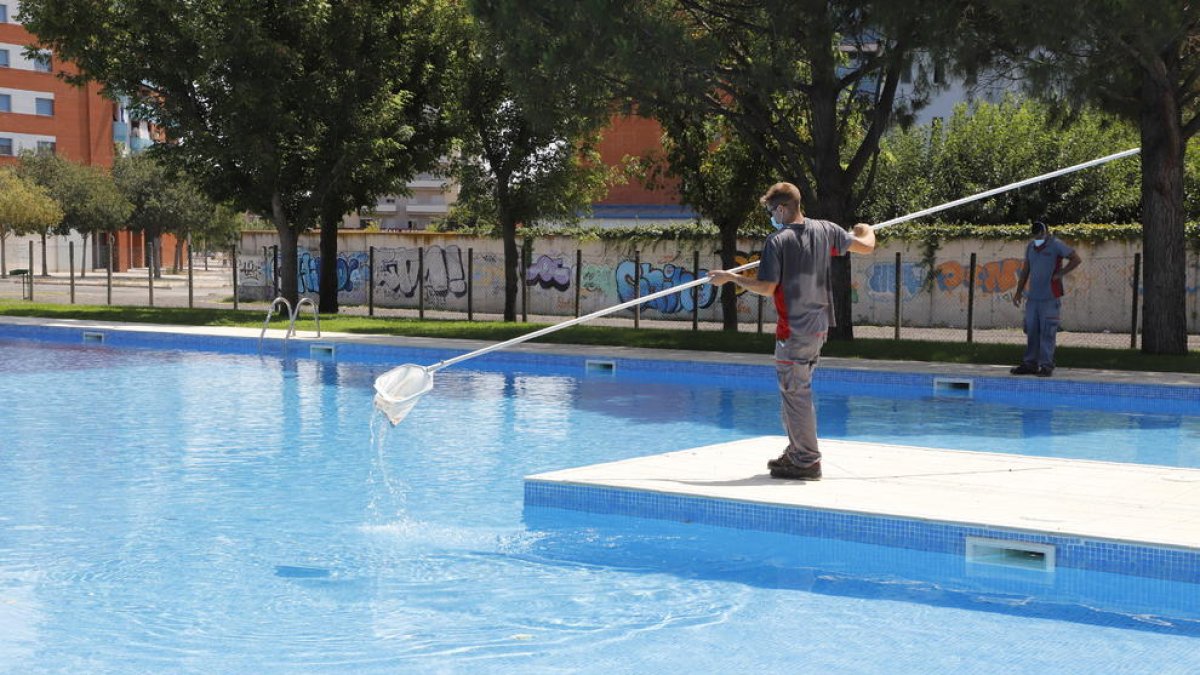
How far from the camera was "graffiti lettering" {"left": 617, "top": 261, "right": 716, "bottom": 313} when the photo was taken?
3189 centimetres

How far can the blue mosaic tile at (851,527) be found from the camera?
716 cm

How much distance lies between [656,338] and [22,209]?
159 ft

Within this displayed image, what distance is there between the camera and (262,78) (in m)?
26.2

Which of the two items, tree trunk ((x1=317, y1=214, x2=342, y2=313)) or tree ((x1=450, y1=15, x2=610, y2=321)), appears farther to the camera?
tree trunk ((x1=317, y1=214, x2=342, y2=313))

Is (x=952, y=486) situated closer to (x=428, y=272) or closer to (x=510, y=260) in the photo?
(x=510, y=260)

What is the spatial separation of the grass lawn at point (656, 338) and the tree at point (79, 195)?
40.2 metres

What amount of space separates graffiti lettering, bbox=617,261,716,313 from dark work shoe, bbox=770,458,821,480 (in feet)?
74.3

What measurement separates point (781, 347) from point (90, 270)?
7279 centimetres

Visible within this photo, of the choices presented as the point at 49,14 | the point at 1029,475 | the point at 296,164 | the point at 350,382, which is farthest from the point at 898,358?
the point at 49,14

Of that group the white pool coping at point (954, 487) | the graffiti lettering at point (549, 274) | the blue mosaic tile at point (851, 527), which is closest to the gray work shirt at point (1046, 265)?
the white pool coping at point (954, 487)

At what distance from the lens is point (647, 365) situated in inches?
757

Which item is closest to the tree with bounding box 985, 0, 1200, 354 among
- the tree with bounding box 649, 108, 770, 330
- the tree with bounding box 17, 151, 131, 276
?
the tree with bounding box 649, 108, 770, 330

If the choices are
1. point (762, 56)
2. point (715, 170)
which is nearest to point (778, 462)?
point (762, 56)

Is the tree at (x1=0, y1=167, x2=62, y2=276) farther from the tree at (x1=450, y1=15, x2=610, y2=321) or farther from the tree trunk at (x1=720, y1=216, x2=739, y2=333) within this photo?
the tree trunk at (x1=720, y1=216, x2=739, y2=333)
